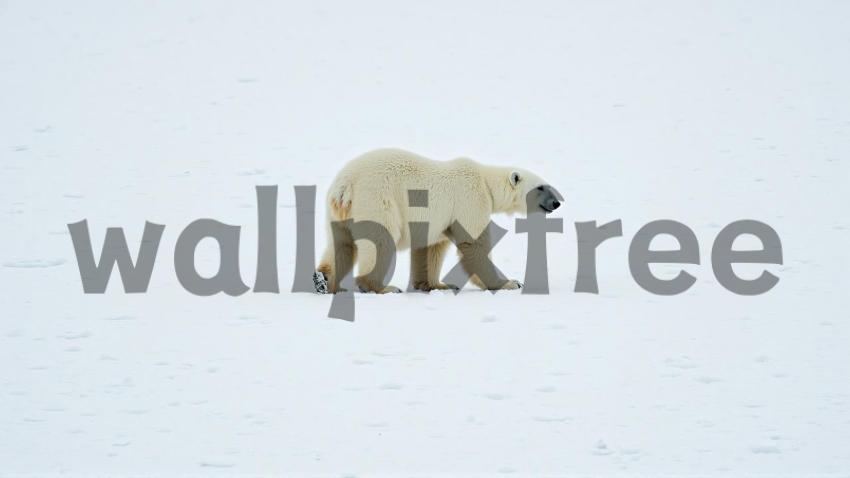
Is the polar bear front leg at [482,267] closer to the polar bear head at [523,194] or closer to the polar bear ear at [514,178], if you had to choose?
the polar bear head at [523,194]

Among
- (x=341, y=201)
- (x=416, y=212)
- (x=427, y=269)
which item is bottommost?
(x=427, y=269)

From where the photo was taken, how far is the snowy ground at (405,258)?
5.74m

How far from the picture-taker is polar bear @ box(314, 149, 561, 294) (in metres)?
8.86

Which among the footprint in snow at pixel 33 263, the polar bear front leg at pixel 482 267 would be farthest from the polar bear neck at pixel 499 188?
the footprint in snow at pixel 33 263

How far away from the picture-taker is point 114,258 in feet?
33.5

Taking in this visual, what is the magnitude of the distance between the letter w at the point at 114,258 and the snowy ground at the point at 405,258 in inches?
6.7

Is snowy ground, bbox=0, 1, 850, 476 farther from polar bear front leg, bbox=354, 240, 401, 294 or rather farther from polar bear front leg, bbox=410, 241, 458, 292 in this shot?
polar bear front leg, bbox=410, 241, 458, 292

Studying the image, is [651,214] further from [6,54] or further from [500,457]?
[6,54]

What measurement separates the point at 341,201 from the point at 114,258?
2.82 metres

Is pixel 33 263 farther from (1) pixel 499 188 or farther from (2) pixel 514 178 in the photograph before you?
(2) pixel 514 178

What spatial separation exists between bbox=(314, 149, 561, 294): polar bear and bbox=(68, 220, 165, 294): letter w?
181cm

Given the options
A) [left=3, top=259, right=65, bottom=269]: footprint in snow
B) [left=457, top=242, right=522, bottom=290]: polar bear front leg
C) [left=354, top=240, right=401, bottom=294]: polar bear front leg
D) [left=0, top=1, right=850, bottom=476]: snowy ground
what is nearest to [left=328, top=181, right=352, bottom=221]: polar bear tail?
[left=354, top=240, right=401, bottom=294]: polar bear front leg

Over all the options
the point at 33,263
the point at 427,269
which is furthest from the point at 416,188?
the point at 33,263

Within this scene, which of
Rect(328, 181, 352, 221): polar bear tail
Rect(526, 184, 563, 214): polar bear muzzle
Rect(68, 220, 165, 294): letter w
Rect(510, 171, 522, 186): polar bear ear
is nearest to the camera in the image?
Rect(328, 181, 352, 221): polar bear tail
